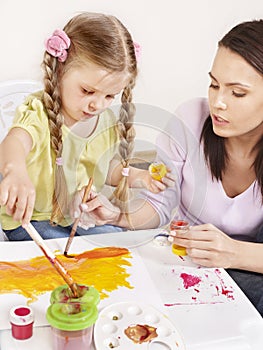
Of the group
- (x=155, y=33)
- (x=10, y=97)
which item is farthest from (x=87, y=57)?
(x=155, y=33)

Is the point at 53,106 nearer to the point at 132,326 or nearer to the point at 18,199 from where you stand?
the point at 18,199

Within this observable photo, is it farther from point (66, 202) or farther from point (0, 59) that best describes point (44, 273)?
point (0, 59)

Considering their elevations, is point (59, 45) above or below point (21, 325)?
above

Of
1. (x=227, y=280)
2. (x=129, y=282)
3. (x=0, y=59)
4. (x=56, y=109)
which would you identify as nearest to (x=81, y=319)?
(x=129, y=282)

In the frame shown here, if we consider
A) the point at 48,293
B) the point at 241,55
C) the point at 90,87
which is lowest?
the point at 48,293

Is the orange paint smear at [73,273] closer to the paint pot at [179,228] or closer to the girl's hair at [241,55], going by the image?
the paint pot at [179,228]

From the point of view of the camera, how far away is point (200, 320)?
41.3 inches

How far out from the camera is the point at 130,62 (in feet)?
4.61

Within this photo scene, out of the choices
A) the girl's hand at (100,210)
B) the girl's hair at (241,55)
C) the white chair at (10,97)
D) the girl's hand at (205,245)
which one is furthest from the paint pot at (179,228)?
the white chair at (10,97)

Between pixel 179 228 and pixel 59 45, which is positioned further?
pixel 59 45

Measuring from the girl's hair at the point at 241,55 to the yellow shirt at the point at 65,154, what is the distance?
0.90 ft

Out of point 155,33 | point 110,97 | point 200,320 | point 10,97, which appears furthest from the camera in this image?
point 155,33

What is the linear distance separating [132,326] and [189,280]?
185mm

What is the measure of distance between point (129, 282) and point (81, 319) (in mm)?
231
